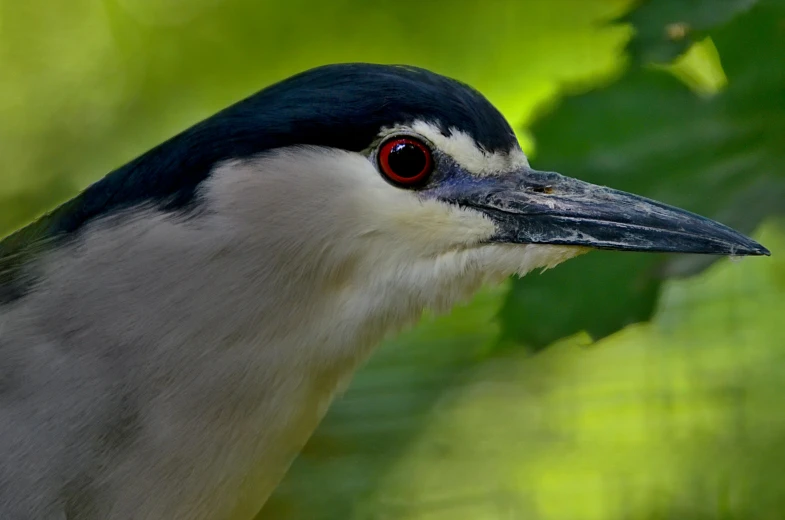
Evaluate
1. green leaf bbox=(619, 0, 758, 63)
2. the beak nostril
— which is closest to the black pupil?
the beak nostril

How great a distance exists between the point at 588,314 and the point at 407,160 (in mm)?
225

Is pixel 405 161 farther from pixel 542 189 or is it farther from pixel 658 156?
pixel 658 156

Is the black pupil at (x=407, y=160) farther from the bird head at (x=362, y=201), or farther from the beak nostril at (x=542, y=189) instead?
the beak nostril at (x=542, y=189)

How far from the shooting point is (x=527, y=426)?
1.03 metres

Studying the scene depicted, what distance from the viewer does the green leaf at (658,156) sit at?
31.4 inches

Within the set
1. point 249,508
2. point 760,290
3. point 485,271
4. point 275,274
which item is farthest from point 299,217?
point 760,290

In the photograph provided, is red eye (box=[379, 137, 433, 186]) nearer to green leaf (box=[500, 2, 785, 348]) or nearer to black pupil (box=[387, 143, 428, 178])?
black pupil (box=[387, 143, 428, 178])

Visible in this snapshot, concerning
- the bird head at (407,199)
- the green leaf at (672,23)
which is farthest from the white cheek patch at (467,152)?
the green leaf at (672,23)

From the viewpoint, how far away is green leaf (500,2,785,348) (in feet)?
2.62

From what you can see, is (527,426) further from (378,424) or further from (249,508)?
(249,508)

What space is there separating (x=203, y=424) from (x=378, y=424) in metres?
0.30

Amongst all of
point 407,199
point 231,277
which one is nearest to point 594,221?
point 407,199

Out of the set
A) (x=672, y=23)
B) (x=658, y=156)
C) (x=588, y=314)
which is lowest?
(x=588, y=314)

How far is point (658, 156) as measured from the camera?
85 centimetres
